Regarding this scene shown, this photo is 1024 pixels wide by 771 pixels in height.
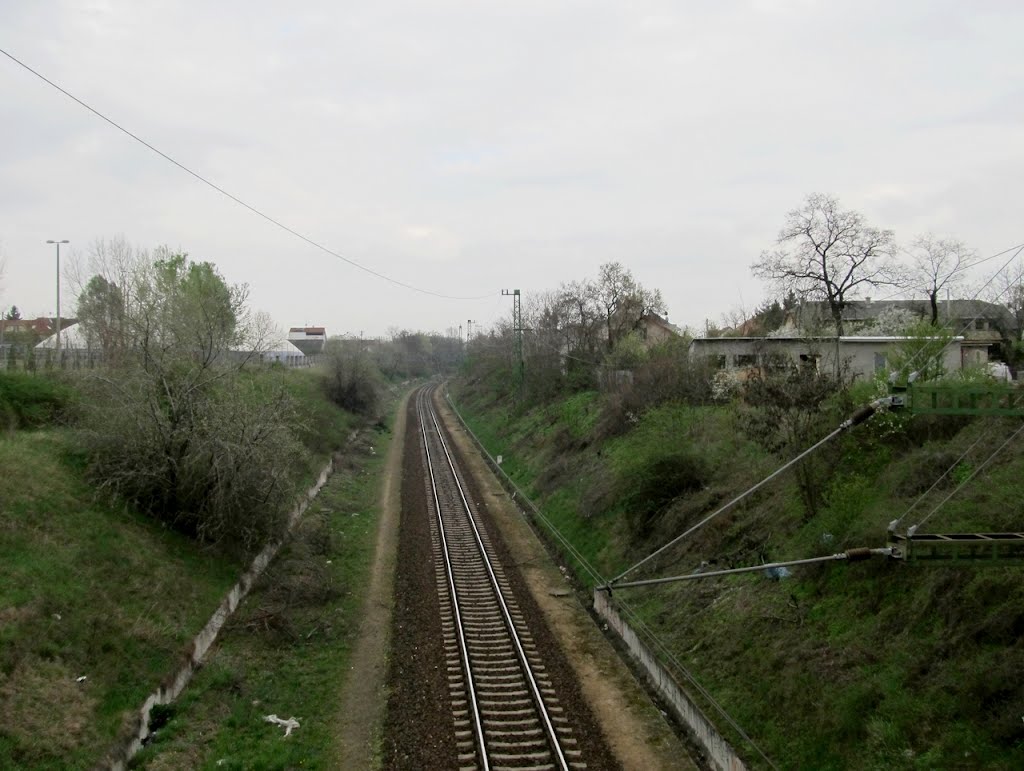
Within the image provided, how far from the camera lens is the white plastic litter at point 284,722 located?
12.0 metres

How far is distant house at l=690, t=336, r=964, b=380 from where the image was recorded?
21.7 m

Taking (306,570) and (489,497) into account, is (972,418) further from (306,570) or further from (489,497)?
(489,497)

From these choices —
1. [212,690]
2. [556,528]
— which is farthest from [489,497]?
[212,690]

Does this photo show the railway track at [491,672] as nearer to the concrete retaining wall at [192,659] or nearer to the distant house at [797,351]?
the concrete retaining wall at [192,659]

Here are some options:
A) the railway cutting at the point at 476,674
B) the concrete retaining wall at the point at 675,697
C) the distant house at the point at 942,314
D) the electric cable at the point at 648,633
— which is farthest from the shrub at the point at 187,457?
the distant house at the point at 942,314

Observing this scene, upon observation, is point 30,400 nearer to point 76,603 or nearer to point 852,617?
point 76,603

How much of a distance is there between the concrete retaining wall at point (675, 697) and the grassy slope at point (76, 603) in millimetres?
8571

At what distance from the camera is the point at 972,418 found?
14.8 m

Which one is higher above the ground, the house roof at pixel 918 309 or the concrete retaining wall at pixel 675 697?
the house roof at pixel 918 309

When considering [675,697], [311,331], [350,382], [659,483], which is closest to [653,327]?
[350,382]

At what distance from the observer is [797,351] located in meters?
28.3

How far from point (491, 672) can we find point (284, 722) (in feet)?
12.0

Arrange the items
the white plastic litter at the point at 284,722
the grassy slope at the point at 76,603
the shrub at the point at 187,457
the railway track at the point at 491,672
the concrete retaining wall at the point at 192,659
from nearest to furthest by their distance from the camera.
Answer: the grassy slope at the point at 76,603 < the concrete retaining wall at the point at 192,659 < the railway track at the point at 491,672 < the white plastic litter at the point at 284,722 < the shrub at the point at 187,457

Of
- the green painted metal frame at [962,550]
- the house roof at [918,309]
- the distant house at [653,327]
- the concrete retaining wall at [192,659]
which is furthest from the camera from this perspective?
the distant house at [653,327]
